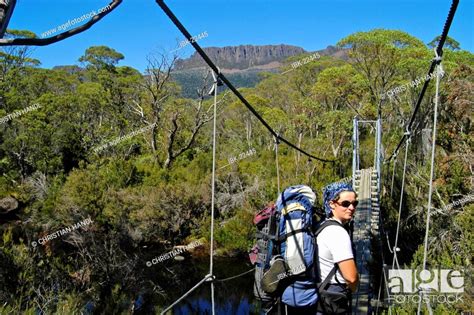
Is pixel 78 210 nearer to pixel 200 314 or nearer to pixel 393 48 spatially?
pixel 200 314

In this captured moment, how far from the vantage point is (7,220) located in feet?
38.2

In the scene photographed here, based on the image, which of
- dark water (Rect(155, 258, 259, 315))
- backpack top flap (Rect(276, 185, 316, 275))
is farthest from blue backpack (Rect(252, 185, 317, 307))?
dark water (Rect(155, 258, 259, 315))

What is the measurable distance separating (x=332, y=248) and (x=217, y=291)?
7.23 meters

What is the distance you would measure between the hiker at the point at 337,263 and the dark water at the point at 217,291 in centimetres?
558

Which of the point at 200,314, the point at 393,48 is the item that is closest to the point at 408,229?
the point at 200,314

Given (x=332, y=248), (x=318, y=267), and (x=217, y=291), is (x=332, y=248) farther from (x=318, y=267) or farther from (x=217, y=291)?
(x=217, y=291)

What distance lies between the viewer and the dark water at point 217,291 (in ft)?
24.2

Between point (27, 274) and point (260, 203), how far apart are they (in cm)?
646

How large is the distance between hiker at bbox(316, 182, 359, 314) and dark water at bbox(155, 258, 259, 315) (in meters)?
5.58

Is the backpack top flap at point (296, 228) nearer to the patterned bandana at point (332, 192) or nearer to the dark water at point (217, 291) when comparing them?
the patterned bandana at point (332, 192)

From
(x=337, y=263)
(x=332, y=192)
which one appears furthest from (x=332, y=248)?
(x=332, y=192)

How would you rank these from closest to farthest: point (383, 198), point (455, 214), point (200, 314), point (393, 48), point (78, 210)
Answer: point (455, 214)
point (200, 314)
point (78, 210)
point (383, 198)
point (393, 48)

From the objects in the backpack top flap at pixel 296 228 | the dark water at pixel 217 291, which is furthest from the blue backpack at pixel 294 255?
the dark water at pixel 217 291

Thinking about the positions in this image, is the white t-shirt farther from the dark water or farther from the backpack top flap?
the dark water
